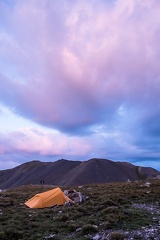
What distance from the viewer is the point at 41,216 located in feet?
69.4

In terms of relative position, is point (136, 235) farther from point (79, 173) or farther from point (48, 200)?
point (79, 173)

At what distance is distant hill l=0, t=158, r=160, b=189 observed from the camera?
156 m

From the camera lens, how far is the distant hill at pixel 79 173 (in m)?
156

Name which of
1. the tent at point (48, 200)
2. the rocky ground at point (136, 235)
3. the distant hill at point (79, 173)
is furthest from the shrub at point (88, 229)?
the distant hill at point (79, 173)

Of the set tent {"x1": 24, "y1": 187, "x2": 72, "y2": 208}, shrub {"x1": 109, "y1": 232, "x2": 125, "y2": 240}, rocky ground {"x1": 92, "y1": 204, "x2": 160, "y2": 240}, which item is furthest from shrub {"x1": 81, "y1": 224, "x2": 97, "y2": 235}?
tent {"x1": 24, "y1": 187, "x2": 72, "y2": 208}

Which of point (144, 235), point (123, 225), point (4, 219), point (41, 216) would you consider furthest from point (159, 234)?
point (4, 219)

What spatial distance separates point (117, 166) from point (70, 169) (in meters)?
32.7

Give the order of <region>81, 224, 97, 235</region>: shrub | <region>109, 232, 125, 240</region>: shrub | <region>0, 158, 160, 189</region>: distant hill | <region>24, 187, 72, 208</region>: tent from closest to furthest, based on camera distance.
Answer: <region>109, 232, 125, 240</region>: shrub
<region>81, 224, 97, 235</region>: shrub
<region>24, 187, 72, 208</region>: tent
<region>0, 158, 160, 189</region>: distant hill

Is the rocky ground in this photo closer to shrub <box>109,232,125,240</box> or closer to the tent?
shrub <box>109,232,125,240</box>

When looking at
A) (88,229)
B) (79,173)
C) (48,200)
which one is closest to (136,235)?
(88,229)

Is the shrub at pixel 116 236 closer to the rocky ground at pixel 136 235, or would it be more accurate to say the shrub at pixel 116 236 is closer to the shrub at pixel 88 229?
the rocky ground at pixel 136 235

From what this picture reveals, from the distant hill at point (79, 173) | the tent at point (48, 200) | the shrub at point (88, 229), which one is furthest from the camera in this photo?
the distant hill at point (79, 173)

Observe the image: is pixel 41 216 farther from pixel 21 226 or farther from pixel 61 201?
pixel 61 201

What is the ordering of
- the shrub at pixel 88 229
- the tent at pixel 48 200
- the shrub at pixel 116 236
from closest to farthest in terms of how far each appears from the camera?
the shrub at pixel 116 236 → the shrub at pixel 88 229 → the tent at pixel 48 200
